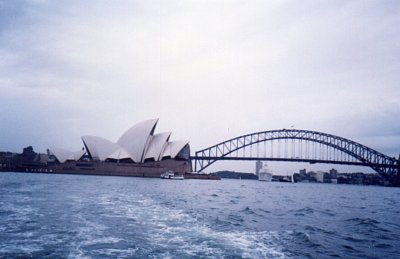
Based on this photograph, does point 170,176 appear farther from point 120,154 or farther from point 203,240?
point 203,240

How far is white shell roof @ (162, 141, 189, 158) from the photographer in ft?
297

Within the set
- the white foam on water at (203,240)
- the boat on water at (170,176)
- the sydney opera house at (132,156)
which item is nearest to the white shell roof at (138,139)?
the sydney opera house at (132,156)

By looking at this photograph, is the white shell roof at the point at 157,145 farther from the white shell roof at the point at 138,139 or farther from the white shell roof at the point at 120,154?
the white shell roof at the point at 120,154

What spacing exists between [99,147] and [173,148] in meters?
20.7

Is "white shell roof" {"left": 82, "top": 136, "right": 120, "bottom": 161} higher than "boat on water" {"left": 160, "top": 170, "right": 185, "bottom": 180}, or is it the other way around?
"white shell roof" {"left": 82, "top": 136, "right": 120, "bottom": 161}

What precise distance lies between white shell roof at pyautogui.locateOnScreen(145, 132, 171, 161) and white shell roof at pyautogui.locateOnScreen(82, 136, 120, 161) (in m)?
9.71

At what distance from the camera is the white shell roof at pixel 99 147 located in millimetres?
92438

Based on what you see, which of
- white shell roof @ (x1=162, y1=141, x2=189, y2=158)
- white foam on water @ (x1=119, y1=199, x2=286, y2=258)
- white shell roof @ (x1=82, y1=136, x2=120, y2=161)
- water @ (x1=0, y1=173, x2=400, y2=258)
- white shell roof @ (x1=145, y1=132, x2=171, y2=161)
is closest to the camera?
water @ (x1=0, y1=173, x2=400, y2=258)

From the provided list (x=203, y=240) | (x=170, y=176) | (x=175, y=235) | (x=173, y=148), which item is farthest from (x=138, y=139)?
(x=203, y=240)

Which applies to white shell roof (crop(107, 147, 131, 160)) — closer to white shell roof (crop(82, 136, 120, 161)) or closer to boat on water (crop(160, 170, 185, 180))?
white shell roof (crop(82, 136, 120, 161))

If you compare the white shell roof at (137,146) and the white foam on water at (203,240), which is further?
the white shell roof at (137,146)

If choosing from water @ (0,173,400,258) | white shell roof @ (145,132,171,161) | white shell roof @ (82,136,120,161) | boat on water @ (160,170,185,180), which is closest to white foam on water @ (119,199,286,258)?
water @ (0,173,400,258)

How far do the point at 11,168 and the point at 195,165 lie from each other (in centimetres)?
5738

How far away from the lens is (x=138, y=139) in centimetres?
8806
